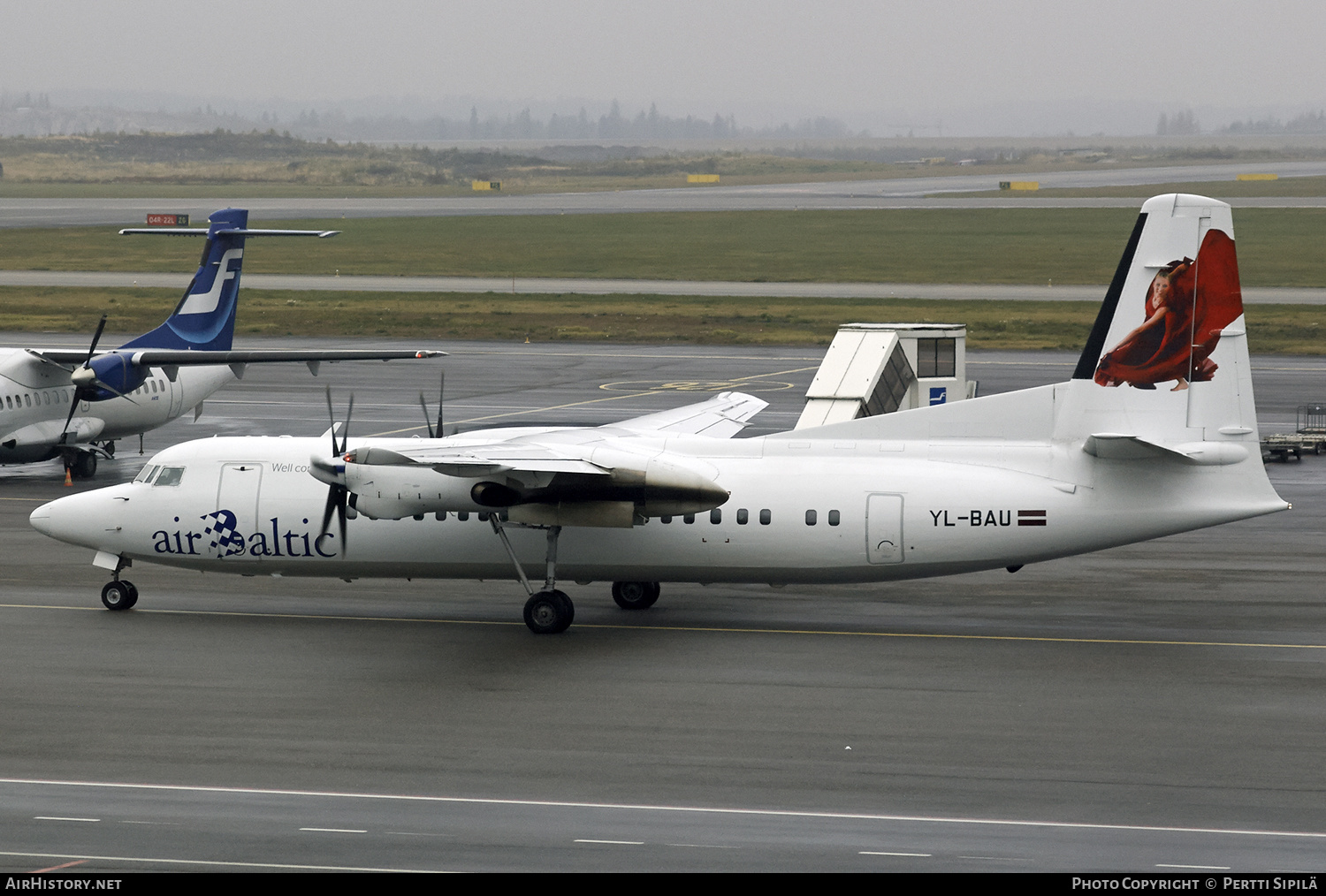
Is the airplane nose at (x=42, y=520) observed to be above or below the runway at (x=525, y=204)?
below

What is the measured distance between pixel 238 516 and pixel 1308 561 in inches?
793

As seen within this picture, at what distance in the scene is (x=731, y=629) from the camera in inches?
950

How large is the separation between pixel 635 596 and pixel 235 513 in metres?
6.86

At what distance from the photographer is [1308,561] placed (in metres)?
28.9

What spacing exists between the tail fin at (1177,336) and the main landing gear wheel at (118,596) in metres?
16.1

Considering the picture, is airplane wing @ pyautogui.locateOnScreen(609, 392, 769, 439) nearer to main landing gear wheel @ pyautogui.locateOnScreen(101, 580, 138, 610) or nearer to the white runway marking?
main landing gear wheel @ pyautogui.locateOnScreen(101, 580, 138, 610)

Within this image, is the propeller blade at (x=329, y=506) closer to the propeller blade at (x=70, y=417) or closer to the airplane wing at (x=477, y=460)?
the airplane wing at (x=477, y=460)

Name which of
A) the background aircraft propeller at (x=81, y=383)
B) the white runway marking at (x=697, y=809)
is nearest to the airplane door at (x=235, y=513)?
the white runway marking at (x=697, y=809)

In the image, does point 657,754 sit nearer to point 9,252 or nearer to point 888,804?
point 888,804

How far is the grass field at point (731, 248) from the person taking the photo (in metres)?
90.9

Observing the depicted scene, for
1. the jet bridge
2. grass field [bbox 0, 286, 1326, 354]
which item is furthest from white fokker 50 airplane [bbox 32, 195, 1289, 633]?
grass field [bbox 0, 286, 1326, 354]

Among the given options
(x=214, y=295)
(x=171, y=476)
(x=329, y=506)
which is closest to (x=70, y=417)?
(x=214, y=295)

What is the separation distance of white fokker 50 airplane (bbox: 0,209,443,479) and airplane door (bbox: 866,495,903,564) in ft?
51.9
